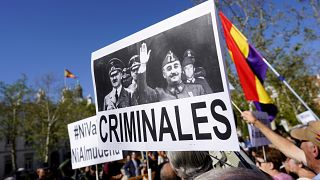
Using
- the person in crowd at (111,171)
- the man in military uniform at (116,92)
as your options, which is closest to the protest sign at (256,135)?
the man in military uniform at (116,92)

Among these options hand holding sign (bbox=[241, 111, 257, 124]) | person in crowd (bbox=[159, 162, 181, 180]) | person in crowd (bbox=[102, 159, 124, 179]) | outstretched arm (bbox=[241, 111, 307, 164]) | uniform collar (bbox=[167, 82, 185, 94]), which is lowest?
person in crowd (bbox=[102, 159, 124, 179])

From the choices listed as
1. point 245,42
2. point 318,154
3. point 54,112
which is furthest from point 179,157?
point 54,112

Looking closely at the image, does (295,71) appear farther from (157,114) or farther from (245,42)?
(157,114)

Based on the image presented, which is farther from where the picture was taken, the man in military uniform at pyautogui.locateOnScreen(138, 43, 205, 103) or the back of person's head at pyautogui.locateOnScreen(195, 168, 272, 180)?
the man in military uniform at pyautogui.locateOnScreen(138, 43, 205, 103)

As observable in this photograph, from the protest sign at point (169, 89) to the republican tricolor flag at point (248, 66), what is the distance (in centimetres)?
285

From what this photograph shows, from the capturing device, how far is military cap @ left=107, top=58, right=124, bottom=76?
2.53m

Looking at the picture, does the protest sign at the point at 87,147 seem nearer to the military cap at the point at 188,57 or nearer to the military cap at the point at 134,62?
the military cap at the point at 134,62

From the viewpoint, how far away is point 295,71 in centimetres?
2164

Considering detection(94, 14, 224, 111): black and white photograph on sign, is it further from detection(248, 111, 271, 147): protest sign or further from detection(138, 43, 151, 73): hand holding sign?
detection(248, 111, 271, 147): protest sign

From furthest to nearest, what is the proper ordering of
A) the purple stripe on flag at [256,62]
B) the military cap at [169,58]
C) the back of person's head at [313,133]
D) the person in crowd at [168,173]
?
1. the purple stripe on flag at [256,62]
2. the person in crowd at [168,173]
3. the back of person's head at [313,133]
4. the military cap at [169,58]

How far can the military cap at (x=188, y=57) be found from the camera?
1920 mm

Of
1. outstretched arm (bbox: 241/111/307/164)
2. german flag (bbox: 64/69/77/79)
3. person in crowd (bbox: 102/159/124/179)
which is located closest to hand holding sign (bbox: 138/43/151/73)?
outstretched arm (bbox: 241/111/307/164)

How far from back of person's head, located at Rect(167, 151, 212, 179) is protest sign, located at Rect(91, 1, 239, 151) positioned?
90 millimetres

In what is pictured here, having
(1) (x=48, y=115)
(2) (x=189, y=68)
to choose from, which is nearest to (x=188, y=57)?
(2) (x=189, y=68)
